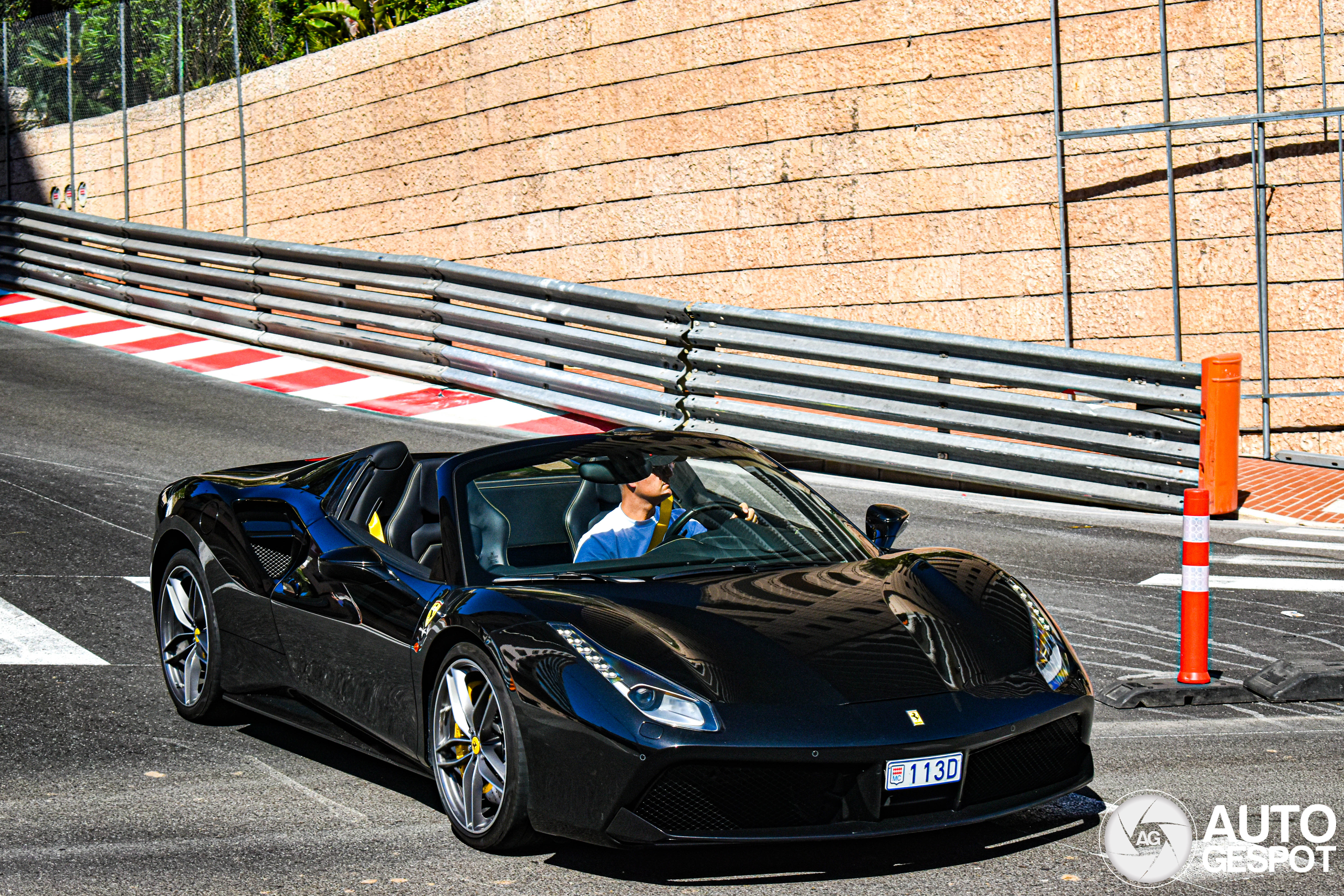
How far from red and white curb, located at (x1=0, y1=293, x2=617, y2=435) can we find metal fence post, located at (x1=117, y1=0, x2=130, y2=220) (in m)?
3.12

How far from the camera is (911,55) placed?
12938 millimetres

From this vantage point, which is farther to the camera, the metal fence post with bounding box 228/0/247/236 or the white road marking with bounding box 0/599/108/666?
the metal fence post with bounding box 228/0/247/236

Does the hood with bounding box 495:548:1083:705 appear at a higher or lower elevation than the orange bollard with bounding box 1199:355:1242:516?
lower

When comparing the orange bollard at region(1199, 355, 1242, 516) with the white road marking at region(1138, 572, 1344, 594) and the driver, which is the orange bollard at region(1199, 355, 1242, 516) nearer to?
the white road marking at region(1138, 572, 1344, 594)

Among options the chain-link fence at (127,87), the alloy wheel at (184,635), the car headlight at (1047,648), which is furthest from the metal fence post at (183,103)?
the car headlight at (1047,648)

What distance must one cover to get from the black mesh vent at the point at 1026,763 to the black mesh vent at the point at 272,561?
8.44 ft

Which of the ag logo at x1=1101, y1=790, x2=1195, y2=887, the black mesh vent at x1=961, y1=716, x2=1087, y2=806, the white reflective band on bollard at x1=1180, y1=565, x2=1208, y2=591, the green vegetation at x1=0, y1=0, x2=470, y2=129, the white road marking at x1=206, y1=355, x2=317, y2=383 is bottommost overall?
the ag logo at x1=1101, y1=790, x2=1195, y2=887

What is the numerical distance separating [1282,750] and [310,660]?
334 cm

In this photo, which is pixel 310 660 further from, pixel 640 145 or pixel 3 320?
pixel 3 320

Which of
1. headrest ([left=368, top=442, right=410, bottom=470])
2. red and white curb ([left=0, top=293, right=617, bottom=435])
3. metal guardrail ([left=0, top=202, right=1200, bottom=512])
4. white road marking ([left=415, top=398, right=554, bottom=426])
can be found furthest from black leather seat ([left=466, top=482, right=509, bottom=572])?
white road marking ([left=415, top=398, right=554, bottom=426])

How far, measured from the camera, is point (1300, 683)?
6145mm

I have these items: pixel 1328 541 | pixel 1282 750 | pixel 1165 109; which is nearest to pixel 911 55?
pixel 1165 109

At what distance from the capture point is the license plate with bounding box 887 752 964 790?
3977 millimetres

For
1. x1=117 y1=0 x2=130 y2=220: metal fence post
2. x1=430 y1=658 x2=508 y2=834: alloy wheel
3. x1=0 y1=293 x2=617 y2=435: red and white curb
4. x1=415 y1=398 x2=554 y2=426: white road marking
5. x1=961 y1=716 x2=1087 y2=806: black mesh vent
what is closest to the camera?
x1=961 y1=716 x2=1087 y2=806: black mesh vent
